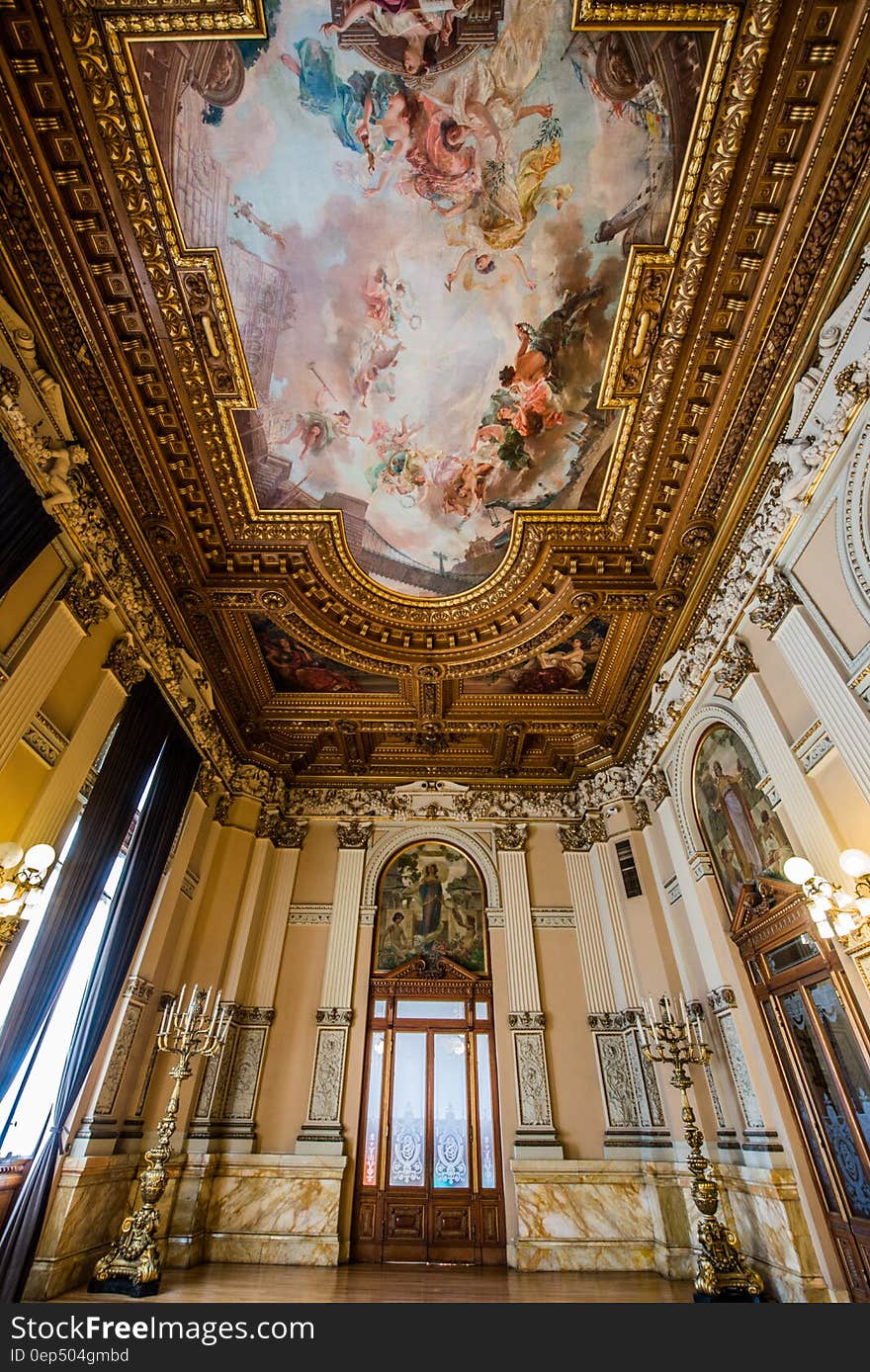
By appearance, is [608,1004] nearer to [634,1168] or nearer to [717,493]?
[634,1168]

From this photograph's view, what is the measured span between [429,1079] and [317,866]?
3.82 meters

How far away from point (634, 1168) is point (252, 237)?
1189cm

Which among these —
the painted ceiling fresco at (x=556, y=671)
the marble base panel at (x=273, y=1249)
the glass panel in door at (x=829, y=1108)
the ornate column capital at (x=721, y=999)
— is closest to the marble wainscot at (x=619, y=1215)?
the glass panel in door at (x=829, y=1108)

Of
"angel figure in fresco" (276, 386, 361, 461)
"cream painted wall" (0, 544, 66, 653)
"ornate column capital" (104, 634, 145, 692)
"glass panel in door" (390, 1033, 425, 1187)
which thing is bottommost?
"glass panel in door" (390, 1033, 425, 1187)

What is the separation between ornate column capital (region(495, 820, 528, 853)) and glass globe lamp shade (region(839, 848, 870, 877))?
23.0 feet

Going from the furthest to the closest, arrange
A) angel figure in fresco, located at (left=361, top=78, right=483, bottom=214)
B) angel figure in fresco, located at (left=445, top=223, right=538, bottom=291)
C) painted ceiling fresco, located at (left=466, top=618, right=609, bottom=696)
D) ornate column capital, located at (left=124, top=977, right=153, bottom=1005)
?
painted ceiling fresco, located at (left=466, top=618, right=609, bottom=696) < ornate column capital, located at (left=124, top=977, right=153, bottom=1005) < angel figure in fresco, located at (left=445, top=223, right=538, bottom=291) < angel figure in fresco, located at (left=361, top=78, right=483, bottom=214)

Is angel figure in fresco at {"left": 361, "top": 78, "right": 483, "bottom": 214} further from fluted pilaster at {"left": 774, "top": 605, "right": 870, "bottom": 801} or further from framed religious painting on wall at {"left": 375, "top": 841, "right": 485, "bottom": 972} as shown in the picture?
framed religious painting on wall at {"left": 375, "top": 841, "right": 485, "bottom": 972}

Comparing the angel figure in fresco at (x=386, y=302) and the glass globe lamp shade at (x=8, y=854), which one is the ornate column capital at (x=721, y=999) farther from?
the angel figure in fresco at (x=386, y=302)

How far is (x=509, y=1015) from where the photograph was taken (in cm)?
1016

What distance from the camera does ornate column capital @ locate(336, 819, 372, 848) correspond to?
11.7 m

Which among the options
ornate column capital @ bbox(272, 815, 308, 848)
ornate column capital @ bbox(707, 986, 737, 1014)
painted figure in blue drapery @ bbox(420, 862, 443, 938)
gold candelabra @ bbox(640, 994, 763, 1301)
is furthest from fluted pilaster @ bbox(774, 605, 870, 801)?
ornate column capital @ bbox(272, 815, 308, 848)

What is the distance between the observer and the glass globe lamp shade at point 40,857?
5.32m

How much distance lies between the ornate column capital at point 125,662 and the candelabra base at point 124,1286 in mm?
5949
